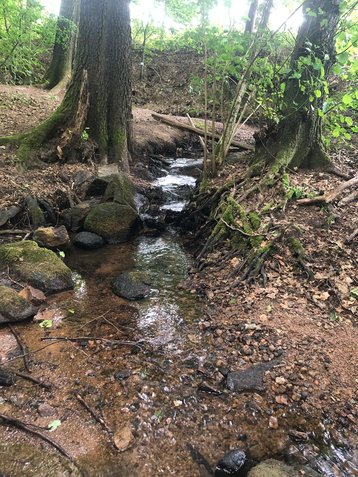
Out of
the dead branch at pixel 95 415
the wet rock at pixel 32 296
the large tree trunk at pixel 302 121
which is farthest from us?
the large tree trunk at pixel 302 121

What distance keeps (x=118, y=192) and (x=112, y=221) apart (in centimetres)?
97

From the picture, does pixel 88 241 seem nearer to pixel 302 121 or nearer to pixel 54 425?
pixel 54 425

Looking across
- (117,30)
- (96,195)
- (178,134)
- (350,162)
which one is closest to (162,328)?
(96,195)

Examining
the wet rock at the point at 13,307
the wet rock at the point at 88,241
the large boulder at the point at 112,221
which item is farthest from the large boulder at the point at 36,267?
the large boulder at the point at 112,221

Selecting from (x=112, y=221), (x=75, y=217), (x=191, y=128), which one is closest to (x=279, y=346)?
(x=112, y=221)

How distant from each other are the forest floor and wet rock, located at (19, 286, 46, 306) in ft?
6.11

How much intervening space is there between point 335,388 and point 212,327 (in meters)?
1.59

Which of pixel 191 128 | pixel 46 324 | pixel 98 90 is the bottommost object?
pixel 46 324

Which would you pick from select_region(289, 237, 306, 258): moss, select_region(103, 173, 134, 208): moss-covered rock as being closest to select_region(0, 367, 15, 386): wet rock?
select_region(289, 237, 306, 258): moss

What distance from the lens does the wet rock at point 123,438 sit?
9.96 ft

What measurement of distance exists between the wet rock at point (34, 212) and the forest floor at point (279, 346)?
27 centimetres

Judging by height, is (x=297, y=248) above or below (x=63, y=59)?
below

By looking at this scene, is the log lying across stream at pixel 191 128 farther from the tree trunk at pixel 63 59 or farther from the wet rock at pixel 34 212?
the wet rock at pixel 34 212

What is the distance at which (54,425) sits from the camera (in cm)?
316
